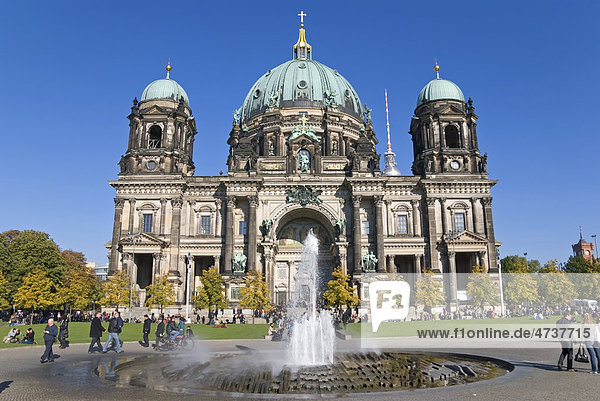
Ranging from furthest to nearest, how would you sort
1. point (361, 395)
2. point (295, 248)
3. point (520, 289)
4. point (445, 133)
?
point (445, 133), point (295, 248), point (520, 289), point (361, 395)

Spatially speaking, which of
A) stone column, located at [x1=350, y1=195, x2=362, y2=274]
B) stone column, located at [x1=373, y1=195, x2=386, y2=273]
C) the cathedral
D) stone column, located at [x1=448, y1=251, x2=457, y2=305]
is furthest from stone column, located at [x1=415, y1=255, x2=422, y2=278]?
stone column, located at [x1=350, y1=195, x2=362, y2=274]

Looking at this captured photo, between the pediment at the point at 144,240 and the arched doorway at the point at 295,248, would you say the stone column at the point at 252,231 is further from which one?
the pediment at the point at 144,240

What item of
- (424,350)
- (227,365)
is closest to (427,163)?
(424,350)

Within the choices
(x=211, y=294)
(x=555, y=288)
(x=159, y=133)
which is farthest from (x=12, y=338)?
(x=555, y=288)

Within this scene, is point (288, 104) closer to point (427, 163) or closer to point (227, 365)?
point (427, 163)

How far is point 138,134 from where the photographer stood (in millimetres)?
58531

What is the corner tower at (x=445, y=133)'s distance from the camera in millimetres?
58062

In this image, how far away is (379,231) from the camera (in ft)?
180

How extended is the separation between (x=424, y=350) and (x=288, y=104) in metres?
52.8

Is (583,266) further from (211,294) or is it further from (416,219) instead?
(211,294)

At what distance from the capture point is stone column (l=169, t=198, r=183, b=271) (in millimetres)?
54281

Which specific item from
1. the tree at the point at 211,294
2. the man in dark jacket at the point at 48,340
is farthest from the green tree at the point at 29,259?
the man in dark jacket at the point at 48,340

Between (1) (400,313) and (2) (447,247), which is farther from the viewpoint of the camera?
(2) (447,247)

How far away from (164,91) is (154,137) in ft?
20.0
